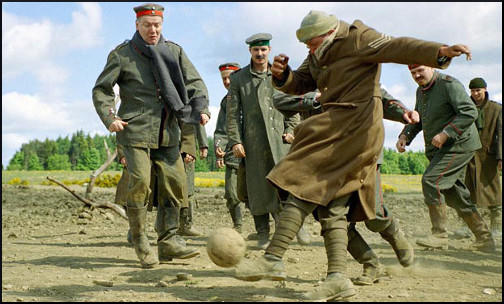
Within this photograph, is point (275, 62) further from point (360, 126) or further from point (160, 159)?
point (160, 159)

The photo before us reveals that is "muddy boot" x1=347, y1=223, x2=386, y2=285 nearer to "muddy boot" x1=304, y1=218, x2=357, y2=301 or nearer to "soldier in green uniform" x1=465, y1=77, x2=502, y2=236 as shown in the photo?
"muddy boot" x1=304, y1=218, x2=357, y2=301

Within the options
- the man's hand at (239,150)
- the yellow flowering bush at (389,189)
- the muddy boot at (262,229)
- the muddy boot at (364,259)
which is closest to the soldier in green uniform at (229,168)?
the muddy boot at (262,229)

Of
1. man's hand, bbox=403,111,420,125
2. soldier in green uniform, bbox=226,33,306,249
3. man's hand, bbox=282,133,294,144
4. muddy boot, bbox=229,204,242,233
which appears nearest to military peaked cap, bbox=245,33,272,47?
soldier in green uniform, bbox=226,33,306,249

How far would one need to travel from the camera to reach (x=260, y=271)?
15.8ft

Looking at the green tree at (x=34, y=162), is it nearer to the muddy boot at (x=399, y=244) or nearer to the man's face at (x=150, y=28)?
the man's face at (x=150, y=28)

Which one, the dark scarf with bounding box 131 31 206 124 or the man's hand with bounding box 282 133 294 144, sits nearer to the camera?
the dark scarf with bounding box 131 31 206 124

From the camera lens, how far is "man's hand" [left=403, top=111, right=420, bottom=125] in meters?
5.58

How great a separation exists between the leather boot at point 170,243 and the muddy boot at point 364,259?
5.58 ft

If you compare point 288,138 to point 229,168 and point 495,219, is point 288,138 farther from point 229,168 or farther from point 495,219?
point 495,219

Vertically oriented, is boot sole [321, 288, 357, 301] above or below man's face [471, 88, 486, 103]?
below

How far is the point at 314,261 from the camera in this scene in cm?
723

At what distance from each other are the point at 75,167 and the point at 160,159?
32950 mm

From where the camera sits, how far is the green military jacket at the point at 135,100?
6621 mm

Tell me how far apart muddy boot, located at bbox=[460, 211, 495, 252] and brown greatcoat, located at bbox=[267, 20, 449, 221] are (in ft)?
13.1
